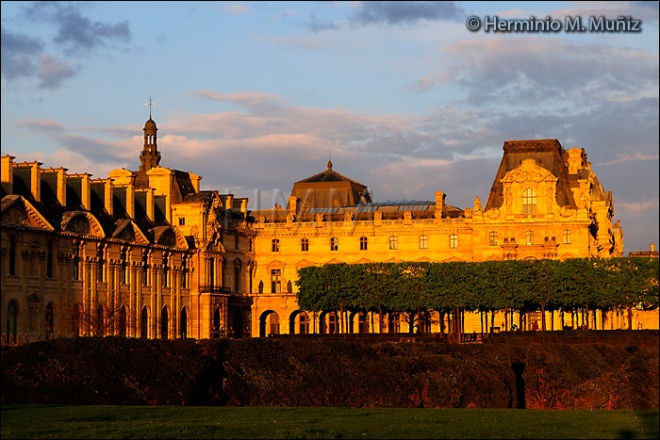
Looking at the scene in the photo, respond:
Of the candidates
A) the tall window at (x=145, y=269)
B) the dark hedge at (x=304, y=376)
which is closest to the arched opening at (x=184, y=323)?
the tall window at (x=145, y=269)

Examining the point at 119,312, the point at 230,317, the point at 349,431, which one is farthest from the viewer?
the point at 230,317

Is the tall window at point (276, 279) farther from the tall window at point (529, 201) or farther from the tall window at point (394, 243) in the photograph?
the tall window at point (529, 201)

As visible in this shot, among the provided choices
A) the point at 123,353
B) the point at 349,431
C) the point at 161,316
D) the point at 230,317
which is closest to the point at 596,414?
the point at 349,431

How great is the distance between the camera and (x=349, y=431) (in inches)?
1153

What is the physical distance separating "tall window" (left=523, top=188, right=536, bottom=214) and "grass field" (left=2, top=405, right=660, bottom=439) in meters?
70.5

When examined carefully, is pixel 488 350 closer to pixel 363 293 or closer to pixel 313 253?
pixel 363 293

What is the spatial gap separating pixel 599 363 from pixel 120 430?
21767 mm

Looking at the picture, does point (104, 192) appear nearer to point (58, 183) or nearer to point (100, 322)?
point (58, 183)

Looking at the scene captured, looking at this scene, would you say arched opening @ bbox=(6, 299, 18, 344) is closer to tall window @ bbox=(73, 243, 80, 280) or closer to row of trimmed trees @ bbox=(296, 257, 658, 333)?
tall window @ bbox=(73, 243, 80, 280)

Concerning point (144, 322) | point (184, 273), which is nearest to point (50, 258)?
point (144, 322)

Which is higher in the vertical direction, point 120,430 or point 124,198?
point 124,198

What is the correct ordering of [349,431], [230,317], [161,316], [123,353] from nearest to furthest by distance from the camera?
[349,431] → [123,353] → [161,316] → [230,317]

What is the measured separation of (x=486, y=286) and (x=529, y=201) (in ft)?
56.6

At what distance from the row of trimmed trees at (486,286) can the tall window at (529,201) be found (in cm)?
1213
